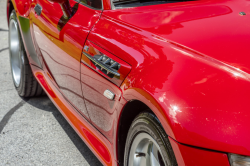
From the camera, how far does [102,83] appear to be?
181 cm

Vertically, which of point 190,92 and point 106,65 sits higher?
point 190,92

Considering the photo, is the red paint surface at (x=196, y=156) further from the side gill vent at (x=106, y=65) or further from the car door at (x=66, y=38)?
the car door at (x=66, y=38)

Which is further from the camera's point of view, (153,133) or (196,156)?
(153,133)

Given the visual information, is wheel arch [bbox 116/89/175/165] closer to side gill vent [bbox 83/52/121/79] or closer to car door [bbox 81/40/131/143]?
car door [bbox 81/40/131/143]

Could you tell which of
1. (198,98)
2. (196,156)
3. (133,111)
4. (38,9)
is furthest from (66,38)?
(196,156)

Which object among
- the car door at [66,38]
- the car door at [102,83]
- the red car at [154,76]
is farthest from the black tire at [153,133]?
the car door at [66,38]

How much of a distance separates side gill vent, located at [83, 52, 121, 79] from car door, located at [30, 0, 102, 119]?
0.23m

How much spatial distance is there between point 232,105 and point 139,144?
22.1 inches

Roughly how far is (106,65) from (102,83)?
0.12 metres

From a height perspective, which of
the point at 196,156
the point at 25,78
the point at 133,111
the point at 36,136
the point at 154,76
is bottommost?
the point at 36,136

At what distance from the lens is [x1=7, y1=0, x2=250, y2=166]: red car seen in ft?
3.93

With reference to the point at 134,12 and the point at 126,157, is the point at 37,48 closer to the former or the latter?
the point at 134,12

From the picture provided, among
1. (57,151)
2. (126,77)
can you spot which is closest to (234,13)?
(126,77)

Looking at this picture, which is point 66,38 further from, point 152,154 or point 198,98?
point 198,98
